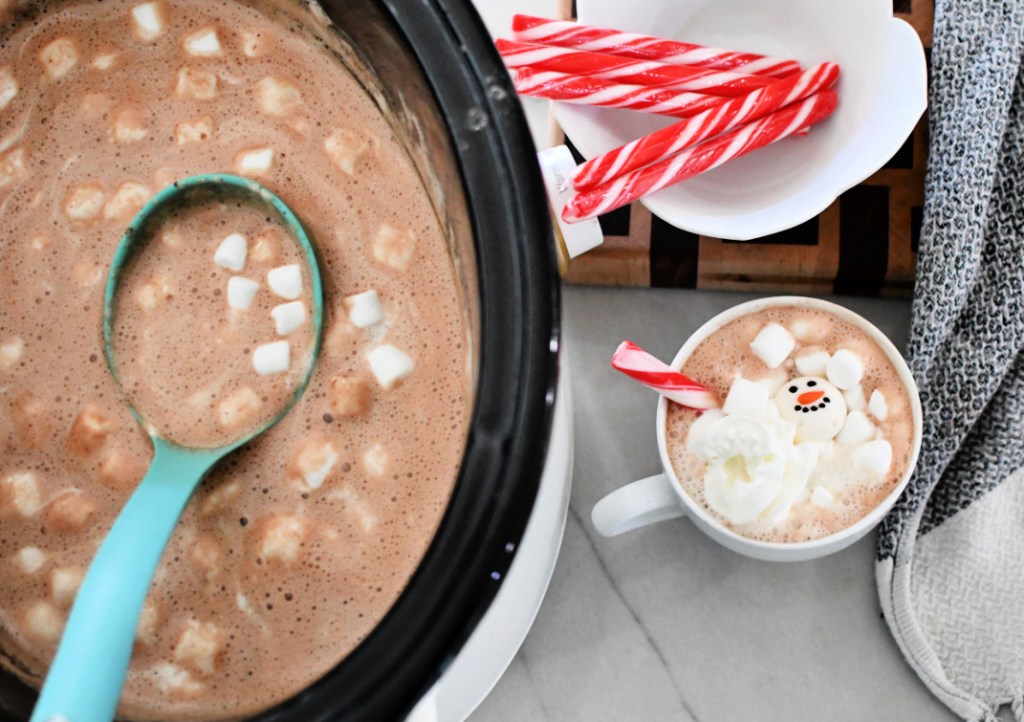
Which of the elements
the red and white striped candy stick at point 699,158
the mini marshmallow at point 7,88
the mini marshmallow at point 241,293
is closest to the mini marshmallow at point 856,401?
the red and white striped candy stick at point 699,158

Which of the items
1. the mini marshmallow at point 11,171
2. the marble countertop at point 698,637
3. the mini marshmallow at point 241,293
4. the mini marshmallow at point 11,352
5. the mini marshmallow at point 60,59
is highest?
the mini marshmallow at point 60,59

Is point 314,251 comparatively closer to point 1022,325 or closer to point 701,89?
point 701,89

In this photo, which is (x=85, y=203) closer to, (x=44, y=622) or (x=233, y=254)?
(x=233, y=254)

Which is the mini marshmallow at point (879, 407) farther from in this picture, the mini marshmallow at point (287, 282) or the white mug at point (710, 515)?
the mini marshmallow at point (287, 282)

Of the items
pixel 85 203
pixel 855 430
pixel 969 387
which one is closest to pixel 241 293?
pixel 85 203

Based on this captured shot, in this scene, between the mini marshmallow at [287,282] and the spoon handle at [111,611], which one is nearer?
the spoon handle at [111,611]

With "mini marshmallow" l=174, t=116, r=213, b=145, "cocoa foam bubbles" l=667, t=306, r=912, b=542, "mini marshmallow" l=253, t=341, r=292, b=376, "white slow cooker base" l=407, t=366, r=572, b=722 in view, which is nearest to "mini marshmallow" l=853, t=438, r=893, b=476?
"cocoa foam bubbles" l=667, t=306, r=912, b=542
